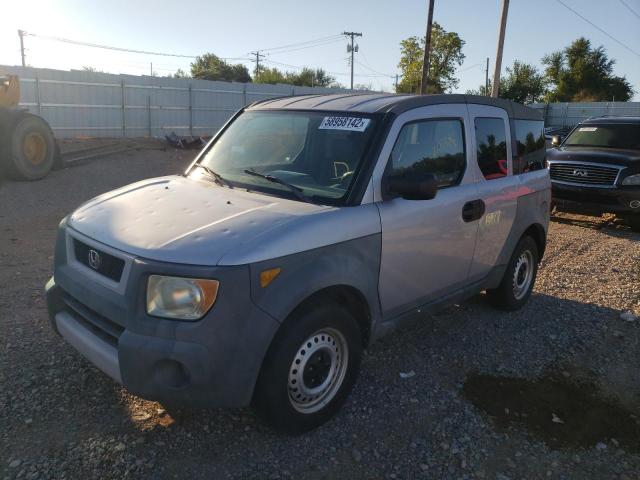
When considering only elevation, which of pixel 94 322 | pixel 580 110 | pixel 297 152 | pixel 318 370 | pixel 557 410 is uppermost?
pixel 580 110

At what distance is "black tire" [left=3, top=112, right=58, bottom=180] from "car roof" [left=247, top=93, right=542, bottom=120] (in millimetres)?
9127

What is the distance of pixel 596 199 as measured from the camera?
914 centimetres

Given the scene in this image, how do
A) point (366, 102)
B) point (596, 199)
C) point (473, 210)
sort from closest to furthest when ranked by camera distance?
point (366, 102)
point (473, 210)
point (596, 199)

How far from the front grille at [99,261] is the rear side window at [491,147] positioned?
9.40 feet

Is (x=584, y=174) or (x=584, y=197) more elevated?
(x=584, y=174)

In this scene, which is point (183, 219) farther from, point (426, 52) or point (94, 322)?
point (426, 52)

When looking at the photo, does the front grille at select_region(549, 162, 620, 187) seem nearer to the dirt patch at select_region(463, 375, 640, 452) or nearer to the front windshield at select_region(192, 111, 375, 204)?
the dirt patch at select_region(463, 375, 640, 452)

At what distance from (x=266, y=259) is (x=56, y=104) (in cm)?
1911

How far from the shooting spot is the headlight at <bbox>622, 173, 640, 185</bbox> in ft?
29.0

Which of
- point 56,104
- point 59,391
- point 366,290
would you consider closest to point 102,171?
point 56,104

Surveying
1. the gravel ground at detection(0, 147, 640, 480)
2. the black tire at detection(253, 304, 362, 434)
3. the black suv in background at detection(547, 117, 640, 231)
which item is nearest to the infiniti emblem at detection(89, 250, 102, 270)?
the gravel ground at detection(0, 147, 640, 480)

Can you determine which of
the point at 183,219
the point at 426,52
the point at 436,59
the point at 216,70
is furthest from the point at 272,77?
the point at 183,219

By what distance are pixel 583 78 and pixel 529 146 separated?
6257 centimetres

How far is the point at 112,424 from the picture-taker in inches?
123
